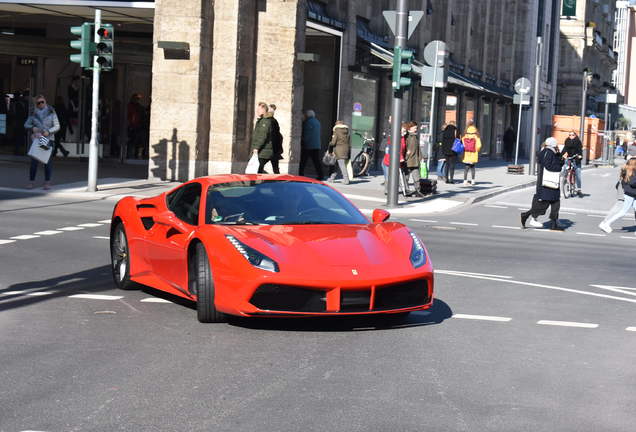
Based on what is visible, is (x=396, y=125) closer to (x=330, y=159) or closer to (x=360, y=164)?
(x=330, y=159)

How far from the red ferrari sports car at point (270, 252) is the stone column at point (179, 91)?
16457mm

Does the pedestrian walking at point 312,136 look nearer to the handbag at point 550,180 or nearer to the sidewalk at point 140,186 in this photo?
the sidewalk at point 140,186

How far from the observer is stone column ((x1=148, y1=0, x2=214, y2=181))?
26.7 m

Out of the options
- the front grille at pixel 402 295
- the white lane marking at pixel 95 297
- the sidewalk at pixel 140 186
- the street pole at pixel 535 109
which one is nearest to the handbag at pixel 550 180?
the sidewalk at pixel 140 186

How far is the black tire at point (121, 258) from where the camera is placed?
10.5 metres

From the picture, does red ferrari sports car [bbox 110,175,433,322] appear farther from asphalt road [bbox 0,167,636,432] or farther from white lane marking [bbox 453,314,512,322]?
white lane marking [bbox 453,314,512,322]

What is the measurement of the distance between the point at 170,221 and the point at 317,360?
8.79 feet

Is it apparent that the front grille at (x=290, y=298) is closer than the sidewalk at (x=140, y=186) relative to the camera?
Yes

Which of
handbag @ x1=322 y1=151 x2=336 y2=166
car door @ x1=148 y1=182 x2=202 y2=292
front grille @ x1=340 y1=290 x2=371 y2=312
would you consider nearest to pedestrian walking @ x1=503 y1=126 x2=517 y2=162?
handbag @ x1=322 y1=151 x2=336 y2=166

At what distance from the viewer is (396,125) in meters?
23.0

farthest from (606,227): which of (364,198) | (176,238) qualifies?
(176,238)

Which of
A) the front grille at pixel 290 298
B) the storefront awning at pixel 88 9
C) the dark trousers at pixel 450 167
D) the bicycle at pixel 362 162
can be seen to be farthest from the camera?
the bicycle at pixel 362 162

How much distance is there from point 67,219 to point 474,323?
9.37 m

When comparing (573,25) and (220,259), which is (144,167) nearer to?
(220,259)
